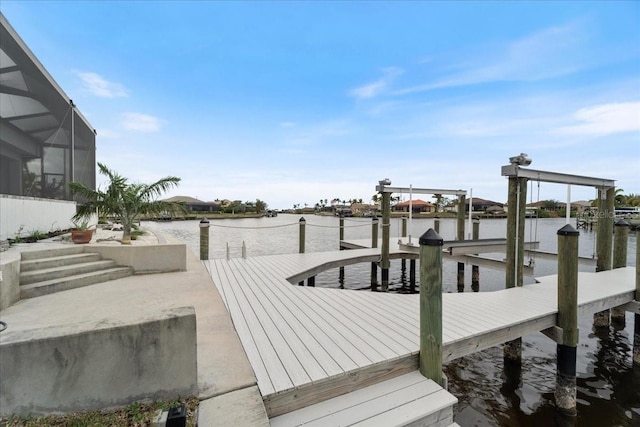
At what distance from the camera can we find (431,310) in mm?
2598

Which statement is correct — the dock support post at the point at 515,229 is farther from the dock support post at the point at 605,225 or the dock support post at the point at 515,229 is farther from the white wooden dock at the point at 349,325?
the dock support post at the point at 605,225

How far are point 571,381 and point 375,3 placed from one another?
1013cm

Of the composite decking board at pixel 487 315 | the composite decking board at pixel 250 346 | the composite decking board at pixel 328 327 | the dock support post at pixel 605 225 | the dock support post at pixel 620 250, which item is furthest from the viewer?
the dock support post at pixel 605 225

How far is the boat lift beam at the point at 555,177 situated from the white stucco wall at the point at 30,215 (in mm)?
9030

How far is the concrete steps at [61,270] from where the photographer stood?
156 inches

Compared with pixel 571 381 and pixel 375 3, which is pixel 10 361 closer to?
pixel 571 381

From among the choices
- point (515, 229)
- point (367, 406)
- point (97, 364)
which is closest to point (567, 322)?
point (515, 229)

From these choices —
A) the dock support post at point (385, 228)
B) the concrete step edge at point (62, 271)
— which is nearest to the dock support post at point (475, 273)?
the dock support post at point (385, 228)

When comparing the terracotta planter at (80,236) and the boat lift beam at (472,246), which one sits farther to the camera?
the boat lift beam at (472,246)

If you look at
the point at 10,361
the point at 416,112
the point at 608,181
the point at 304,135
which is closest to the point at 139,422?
the point at 10,361

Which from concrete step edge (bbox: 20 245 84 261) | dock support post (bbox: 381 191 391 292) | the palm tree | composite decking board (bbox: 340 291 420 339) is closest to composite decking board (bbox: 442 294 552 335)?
composite decking board (bbox: 340 291 420 339)

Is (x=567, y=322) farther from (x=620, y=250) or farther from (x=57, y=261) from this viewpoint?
(x=57, y=261)

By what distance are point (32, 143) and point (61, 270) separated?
4237 mm

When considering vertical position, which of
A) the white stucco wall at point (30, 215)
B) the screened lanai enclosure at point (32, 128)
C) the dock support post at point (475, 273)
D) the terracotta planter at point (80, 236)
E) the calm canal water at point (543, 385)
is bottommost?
the calm canal water at point (543, 385)
